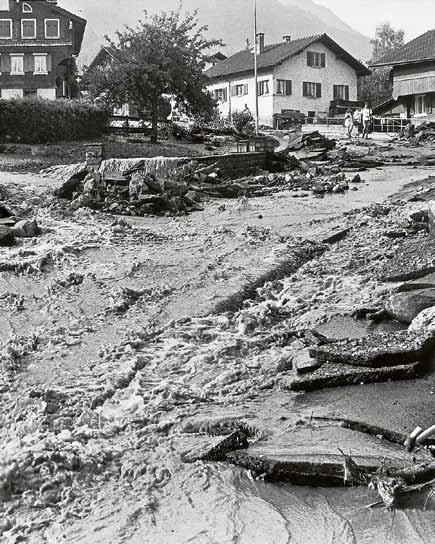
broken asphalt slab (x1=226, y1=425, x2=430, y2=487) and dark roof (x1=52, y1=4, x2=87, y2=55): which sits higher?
dark roof (x1=52, y1=4, x2=87, y2=55)

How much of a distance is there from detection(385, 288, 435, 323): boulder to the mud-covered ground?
0.47 m

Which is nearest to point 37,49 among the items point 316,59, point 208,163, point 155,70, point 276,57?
point 276,57

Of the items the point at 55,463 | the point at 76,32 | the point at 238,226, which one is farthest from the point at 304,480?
the point at 76,32

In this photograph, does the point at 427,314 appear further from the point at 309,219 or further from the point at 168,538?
the point at 309,219

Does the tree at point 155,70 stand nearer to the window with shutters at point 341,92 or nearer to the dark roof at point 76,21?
the dark roof at point 76,21

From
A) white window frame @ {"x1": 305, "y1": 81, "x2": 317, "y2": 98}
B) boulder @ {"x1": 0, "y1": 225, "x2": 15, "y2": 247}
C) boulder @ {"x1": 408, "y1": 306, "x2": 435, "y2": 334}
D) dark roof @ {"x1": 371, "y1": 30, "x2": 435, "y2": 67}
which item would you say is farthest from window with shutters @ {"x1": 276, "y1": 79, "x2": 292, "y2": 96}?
boulder @ {"x1": 408, "y1": 306, "x2": 435, "y2": 334}

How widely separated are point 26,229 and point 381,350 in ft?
28.7

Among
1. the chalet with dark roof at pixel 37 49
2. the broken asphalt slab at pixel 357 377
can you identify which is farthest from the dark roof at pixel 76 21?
the broken asphalt slab at pixel 357 377

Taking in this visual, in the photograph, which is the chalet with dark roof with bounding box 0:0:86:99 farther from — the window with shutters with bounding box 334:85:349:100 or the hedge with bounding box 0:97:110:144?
the hedge with bounding box 0:97:110:144

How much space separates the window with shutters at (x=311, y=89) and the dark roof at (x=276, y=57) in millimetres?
2330

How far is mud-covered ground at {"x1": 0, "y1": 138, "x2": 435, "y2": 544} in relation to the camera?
4727 millimetres

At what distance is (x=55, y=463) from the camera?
5414mm

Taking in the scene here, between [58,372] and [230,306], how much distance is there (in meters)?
2.85

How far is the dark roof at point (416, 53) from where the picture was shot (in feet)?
155
